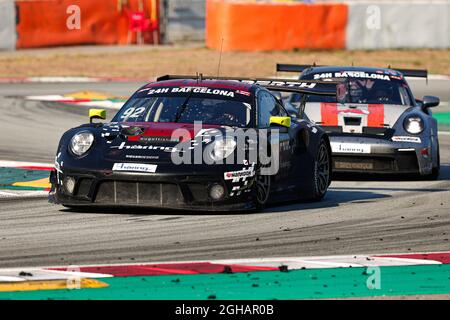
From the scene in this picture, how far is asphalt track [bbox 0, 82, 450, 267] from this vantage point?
9055mm

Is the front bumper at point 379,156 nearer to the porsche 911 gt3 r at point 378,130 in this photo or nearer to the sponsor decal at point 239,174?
the porsche 911 gt3 r at point 378,130

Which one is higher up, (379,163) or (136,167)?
(136,167)

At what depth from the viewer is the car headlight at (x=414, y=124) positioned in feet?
47.2

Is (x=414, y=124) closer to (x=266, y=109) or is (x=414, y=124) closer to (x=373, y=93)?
(x=373, y=93)

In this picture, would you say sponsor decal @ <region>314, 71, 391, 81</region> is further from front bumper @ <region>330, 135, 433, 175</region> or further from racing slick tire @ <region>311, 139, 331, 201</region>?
racing slick tire @ <region>311, 139, 331, 201</region>

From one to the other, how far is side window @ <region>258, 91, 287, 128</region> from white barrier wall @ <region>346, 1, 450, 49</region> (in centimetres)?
2009

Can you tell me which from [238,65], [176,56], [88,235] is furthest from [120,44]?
[88,235]

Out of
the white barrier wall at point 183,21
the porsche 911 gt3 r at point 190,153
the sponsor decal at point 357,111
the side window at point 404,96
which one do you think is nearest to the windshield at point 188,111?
the porsche 911 gt3 r at point 190,153

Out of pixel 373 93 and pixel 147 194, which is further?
pixel 373 93

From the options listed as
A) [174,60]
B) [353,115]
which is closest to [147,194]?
[353,115]

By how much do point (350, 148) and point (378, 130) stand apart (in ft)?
1.44

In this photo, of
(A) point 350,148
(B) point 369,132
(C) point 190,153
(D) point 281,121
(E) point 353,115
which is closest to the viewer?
(C) point 190,153

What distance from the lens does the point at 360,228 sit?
10484 millimetres

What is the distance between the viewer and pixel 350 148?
14156 millimetres
